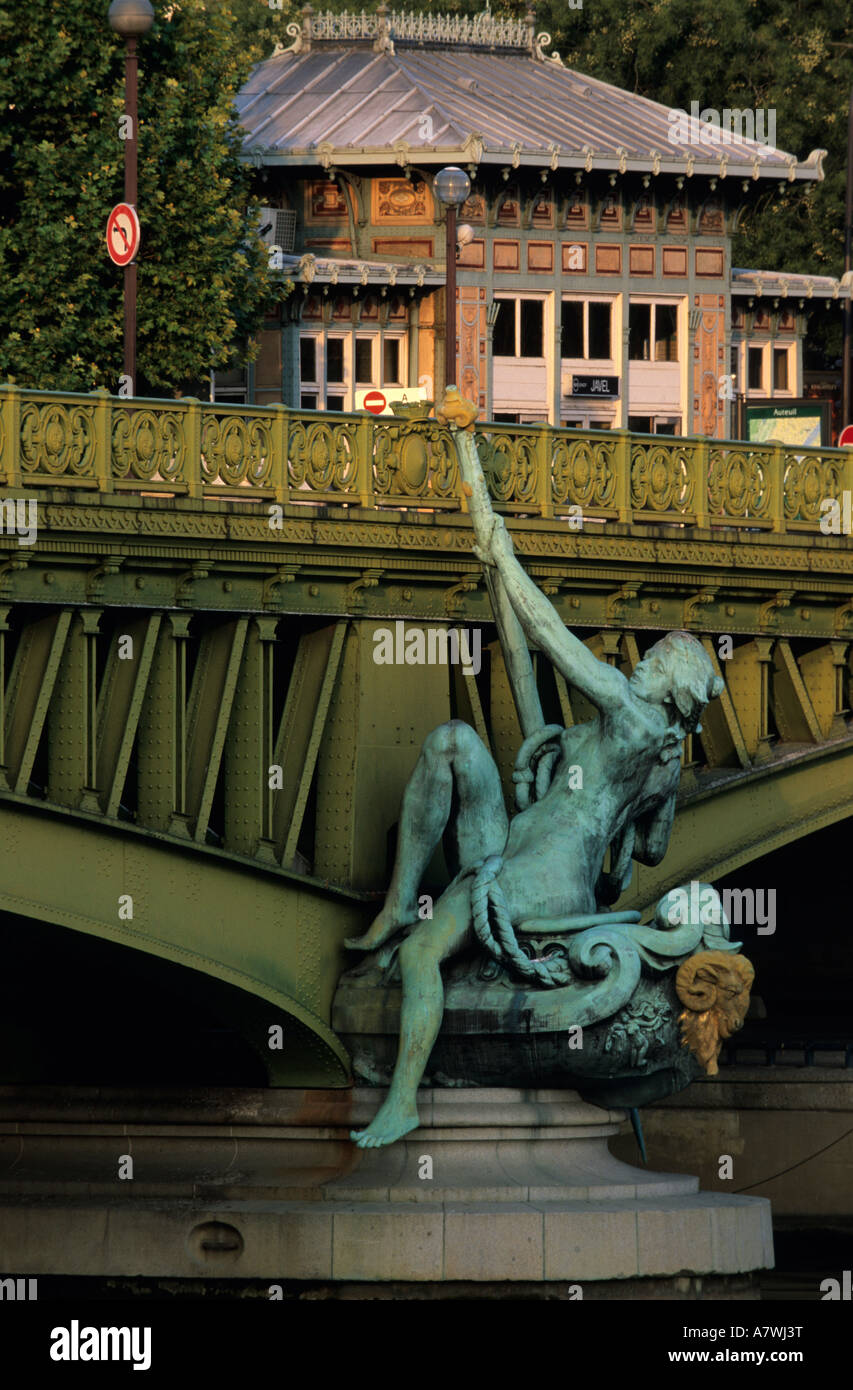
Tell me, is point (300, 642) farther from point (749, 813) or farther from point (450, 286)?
point (450, 286)

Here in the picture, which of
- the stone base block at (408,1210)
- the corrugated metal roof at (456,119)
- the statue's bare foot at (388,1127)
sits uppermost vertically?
the corrugated metal roof at (456,119)

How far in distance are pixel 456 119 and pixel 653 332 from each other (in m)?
6.69

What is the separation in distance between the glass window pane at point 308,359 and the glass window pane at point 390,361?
49.5 inches

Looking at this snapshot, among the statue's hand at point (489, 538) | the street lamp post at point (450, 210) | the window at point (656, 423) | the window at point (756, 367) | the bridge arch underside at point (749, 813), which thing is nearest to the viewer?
the statue's hand at point (489, 538)

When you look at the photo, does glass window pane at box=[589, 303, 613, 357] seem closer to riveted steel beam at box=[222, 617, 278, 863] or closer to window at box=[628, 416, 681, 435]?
window at box=[628, 416, 681, 435]

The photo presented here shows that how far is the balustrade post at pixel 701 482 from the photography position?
35906 millimetres

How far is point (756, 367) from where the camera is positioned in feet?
235

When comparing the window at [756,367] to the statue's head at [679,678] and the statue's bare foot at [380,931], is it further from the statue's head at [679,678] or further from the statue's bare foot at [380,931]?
the statue's bare foot at [380,931]

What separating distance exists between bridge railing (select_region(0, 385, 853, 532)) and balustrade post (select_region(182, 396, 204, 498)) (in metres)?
0.01

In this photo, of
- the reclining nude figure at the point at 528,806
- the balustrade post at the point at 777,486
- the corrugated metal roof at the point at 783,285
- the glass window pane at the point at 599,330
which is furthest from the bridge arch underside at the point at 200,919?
the corrugated metal roof at the point at 783,285

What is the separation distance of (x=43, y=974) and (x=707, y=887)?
731cm

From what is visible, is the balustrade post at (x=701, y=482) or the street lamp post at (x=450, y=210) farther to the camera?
the street lamp post at (x=450, y=210)

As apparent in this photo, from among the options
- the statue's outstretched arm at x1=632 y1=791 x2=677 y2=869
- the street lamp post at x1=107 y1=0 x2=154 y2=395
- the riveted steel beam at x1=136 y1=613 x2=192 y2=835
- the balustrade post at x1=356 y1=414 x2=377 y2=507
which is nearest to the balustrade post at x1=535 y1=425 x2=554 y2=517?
the balustrade post at x1=356 y1=414 x2=377 y2=507
